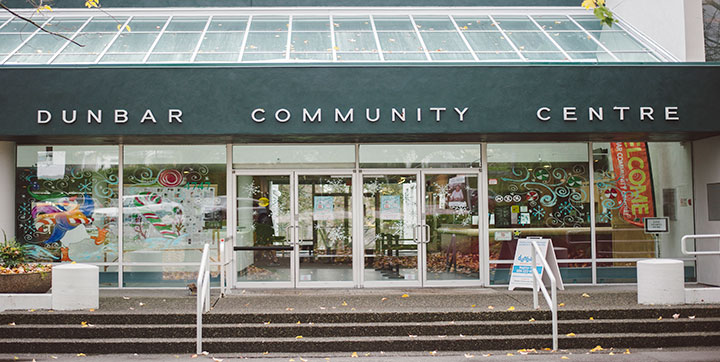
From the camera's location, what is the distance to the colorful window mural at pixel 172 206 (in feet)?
36.6

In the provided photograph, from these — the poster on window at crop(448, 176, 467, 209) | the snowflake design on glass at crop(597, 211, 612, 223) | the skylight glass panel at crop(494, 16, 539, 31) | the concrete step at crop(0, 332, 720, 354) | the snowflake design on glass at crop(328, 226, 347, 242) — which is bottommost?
the concrete step at crop(0, 332, 720, 354)

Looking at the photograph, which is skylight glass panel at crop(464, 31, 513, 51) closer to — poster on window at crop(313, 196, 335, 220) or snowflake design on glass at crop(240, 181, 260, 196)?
poster on window at crop(313, 196, 335, 220)

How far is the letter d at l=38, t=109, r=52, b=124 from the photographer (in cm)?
986

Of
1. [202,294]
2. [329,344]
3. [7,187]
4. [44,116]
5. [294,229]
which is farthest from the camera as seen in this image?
[294,229]

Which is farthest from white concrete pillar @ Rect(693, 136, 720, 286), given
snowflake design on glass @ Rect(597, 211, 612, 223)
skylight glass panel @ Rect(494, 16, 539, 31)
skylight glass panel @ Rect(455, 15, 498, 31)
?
skylight glass panel @ Rect(455, 15, 498, 31)

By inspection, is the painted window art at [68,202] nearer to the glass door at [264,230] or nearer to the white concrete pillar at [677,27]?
the glass door at [264,230]

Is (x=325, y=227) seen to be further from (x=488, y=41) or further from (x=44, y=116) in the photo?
(x=44, y=116)

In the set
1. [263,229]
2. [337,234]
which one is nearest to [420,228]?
[337,234]

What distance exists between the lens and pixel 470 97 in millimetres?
10117

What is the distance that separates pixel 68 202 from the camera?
11.1 meters

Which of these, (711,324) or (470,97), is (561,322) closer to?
(711,324)

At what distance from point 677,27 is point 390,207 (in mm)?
5920

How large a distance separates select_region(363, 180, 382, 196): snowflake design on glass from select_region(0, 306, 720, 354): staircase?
3.14m

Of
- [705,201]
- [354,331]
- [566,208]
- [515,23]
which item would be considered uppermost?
[515,23]
